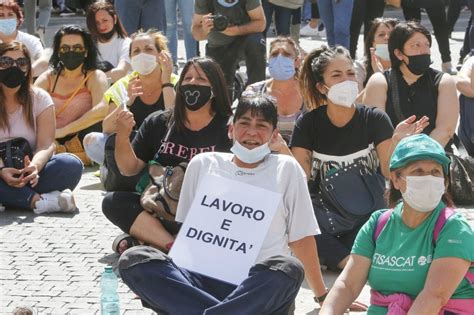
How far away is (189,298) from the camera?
481 cm

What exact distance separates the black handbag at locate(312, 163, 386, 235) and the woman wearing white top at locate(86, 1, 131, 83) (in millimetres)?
4633

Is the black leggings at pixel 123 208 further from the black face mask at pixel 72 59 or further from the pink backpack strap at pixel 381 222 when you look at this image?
the black face mask at pixel 72 59

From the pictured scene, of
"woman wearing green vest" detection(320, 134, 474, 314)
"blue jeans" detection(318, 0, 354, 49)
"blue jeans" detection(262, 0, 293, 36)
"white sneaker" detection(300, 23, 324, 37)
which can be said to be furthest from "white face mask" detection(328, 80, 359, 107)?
"white sneaker" detection(300, 23, 324, 37)

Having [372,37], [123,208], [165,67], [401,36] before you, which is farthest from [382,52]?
[123,208]

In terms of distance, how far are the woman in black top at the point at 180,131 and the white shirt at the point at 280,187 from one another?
41.6 inches

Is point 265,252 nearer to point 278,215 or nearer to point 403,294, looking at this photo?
point 278,215

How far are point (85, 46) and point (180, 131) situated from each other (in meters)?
3.23

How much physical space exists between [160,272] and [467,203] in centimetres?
357

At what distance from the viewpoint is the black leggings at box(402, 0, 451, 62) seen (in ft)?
42.8

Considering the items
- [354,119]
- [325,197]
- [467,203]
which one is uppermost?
[354,119]

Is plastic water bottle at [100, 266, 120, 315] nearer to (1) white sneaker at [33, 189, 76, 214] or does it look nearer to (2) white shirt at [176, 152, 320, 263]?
(2) white shirt at [176, 152, 320, 263]

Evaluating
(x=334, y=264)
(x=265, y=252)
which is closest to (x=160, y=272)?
(x=265, y=252)

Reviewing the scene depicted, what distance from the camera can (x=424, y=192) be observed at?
4500mm

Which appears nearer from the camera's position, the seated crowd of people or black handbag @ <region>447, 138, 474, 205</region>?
the seated crowd of people
